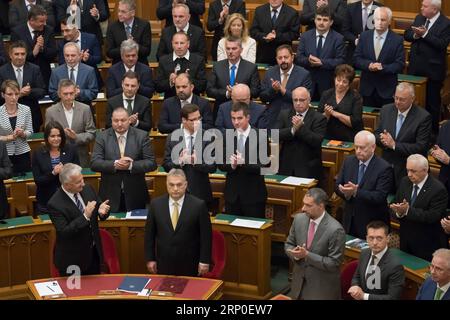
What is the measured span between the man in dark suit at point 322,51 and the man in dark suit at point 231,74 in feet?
2.73

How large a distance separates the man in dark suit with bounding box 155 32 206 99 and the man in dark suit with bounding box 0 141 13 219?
1996 mm

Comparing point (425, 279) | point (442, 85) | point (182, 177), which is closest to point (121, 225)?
point (182, 177)

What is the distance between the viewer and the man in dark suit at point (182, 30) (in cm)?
995

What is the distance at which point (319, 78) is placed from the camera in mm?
9867

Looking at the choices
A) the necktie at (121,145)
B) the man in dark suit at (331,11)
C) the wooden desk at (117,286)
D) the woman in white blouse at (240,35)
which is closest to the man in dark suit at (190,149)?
the necktie at (121,145)

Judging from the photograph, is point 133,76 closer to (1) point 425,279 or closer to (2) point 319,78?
(2) point 319,78

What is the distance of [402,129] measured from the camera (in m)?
8.29

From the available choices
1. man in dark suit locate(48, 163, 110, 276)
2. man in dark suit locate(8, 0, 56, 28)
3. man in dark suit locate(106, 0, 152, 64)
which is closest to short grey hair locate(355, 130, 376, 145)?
man in dark suit locate(48, 163, 110, 276)

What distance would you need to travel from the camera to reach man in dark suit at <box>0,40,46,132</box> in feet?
Answer: 30.4

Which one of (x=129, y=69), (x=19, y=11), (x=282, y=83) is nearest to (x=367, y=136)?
(x=282, y=83)

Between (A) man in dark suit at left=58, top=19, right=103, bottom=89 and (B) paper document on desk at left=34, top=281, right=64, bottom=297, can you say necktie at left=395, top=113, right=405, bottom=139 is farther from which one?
(A) man in dark suit at left=58, top=19, right=103, bottom=89

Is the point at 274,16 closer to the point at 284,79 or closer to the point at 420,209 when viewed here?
the point at 284,79

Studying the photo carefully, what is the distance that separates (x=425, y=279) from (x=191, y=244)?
5.72ft
